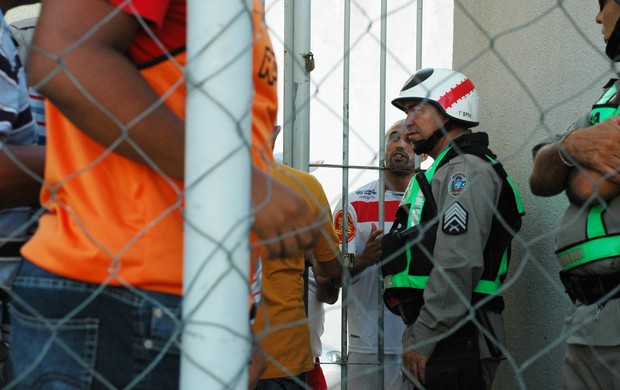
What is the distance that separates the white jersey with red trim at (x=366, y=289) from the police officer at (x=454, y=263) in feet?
2.79

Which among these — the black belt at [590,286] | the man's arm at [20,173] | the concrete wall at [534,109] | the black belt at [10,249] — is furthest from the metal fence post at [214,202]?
the concrete wall at [534,109]

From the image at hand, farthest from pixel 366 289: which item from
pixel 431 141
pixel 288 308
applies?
pixel 288 308

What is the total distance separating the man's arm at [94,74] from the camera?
125cm

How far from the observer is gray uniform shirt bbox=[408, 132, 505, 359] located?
3146mm

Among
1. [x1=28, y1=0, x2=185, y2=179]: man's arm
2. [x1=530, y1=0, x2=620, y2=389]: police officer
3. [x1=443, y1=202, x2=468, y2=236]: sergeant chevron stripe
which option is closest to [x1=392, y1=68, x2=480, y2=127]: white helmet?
[x1=443, y1=202, x2=468, y2=236]: sergeant chevron stripe

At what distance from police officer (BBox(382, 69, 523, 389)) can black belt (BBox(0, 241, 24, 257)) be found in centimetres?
156

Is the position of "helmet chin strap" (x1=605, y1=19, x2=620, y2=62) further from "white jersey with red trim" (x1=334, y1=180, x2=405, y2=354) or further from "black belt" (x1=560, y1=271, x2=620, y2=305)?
"white jersey with red trim" (x1=334, y1=180, x2=405, y2=354)

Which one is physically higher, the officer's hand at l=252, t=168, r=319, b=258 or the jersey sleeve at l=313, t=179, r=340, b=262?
the jersey sleeve at l=313, t=179, r=340, b=262

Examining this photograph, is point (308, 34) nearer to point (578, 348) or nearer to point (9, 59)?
point (578, 348)

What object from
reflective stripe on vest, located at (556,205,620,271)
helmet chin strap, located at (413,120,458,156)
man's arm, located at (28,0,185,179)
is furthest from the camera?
helmet chin strap, located at (413,120,458,156)

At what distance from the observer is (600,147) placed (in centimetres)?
230

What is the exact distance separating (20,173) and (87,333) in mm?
544

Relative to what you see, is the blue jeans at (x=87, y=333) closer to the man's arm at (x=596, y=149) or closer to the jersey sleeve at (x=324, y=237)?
the man's arm at (x=596, y=149)

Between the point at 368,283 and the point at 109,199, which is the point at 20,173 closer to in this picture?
the point at 109,199
